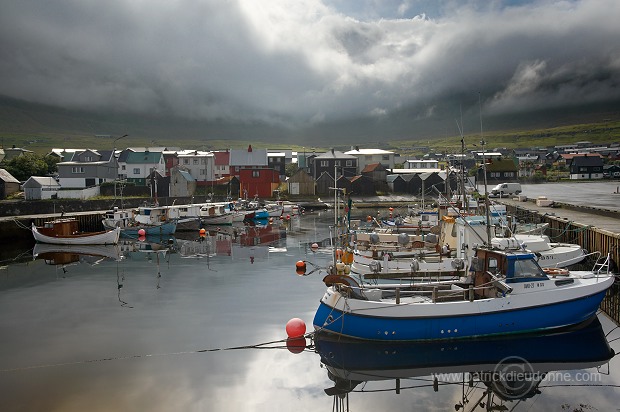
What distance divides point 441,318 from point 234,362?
623 cm

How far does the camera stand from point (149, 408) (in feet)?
42.1

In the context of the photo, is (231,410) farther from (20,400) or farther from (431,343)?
(431,343)

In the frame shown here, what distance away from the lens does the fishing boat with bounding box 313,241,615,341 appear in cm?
1588

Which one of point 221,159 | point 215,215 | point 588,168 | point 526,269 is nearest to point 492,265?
point 526,269

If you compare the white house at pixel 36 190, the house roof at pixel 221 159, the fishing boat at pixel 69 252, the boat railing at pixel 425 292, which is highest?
the house roof at pixel 221 159

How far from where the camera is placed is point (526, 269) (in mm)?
16438

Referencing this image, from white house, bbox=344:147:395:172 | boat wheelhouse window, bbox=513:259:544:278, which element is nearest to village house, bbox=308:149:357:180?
white house, bbox=344:147:395:172

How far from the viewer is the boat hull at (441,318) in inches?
624

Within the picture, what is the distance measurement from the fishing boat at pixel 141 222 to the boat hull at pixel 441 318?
36.1 metres

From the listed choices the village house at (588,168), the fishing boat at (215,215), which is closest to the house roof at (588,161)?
the village house at (588,168)

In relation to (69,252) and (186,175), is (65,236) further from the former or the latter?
(186,175)

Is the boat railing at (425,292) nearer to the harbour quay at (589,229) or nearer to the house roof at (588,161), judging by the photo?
the harbour quay at (589,229)

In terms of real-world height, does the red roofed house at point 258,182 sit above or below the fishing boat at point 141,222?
above

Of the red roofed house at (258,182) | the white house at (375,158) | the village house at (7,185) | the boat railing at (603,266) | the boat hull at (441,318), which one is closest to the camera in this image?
the boat hull at (441,318)
